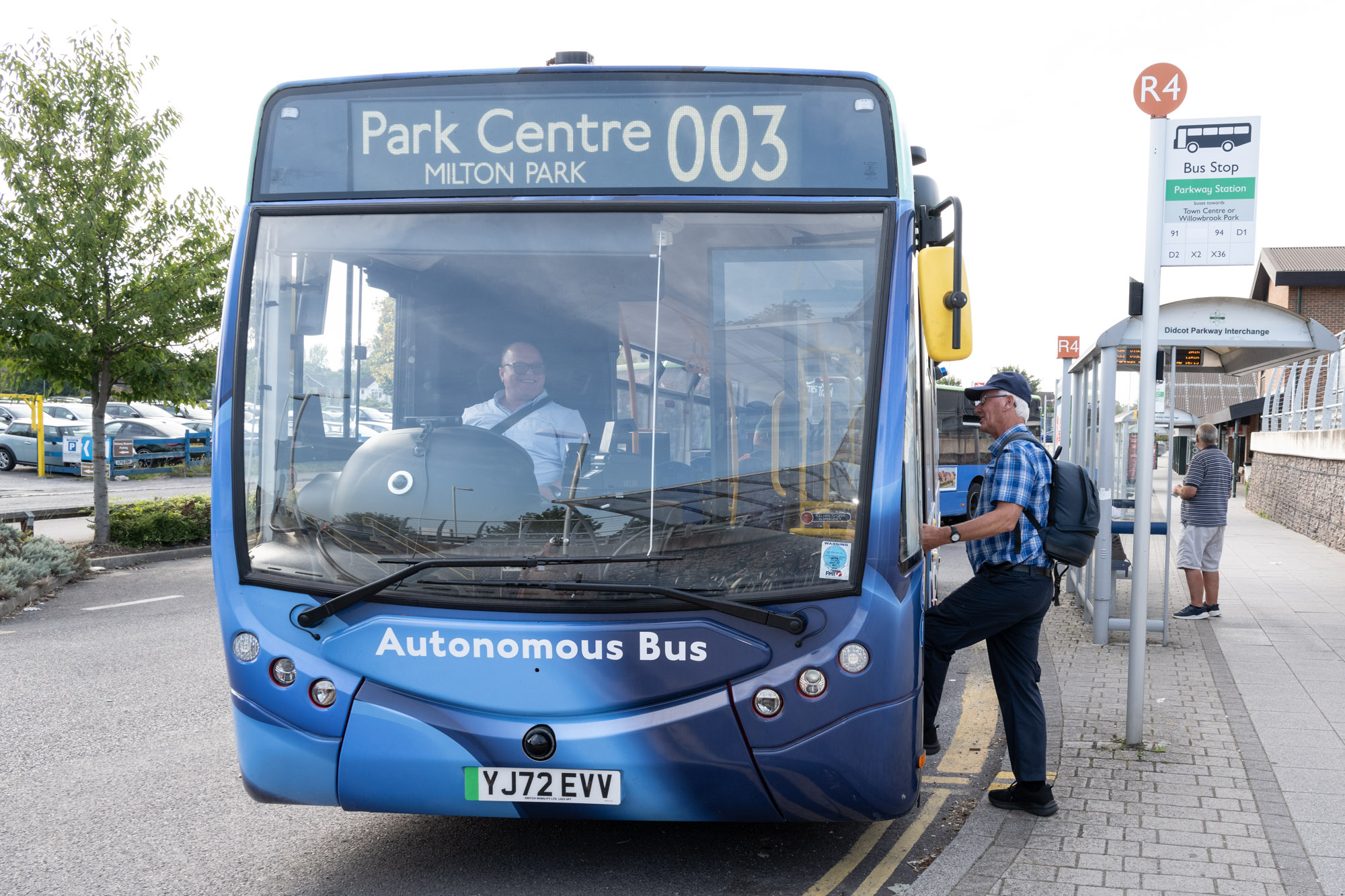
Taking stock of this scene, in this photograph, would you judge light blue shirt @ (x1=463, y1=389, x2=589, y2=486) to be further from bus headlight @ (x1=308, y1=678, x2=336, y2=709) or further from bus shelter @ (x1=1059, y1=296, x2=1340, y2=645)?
bus shelter @ (x1=1059, y1=296, x2=1340, y2=645)

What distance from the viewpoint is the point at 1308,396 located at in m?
18.9

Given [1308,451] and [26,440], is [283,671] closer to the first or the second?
[1308,451]

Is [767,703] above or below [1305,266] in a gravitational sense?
below

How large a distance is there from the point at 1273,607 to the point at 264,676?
30.9ft

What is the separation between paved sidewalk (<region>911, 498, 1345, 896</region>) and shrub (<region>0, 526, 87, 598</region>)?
8.69 m

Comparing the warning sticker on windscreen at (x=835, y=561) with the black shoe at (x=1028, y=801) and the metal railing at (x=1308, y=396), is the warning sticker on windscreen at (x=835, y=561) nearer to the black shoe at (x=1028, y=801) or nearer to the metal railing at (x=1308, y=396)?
the black shoe at (x=1028, y=801)

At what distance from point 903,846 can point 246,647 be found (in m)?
2.51

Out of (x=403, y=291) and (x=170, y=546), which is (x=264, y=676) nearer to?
(x=403, y=291)

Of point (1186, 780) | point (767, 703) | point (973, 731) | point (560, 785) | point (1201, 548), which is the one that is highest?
point (767, 703)

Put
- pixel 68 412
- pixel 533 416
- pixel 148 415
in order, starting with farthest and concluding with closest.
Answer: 1. pixel 148 415
2. pixel 68 412
3. pixel 533 416

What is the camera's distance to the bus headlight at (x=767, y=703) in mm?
3482

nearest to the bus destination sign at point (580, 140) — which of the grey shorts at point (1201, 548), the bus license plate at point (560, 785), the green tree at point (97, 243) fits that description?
the bus license plate at point (560, 785)

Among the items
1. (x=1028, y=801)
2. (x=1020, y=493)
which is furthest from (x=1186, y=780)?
(x=1020, y=493)

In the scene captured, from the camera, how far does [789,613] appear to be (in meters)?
3.48
